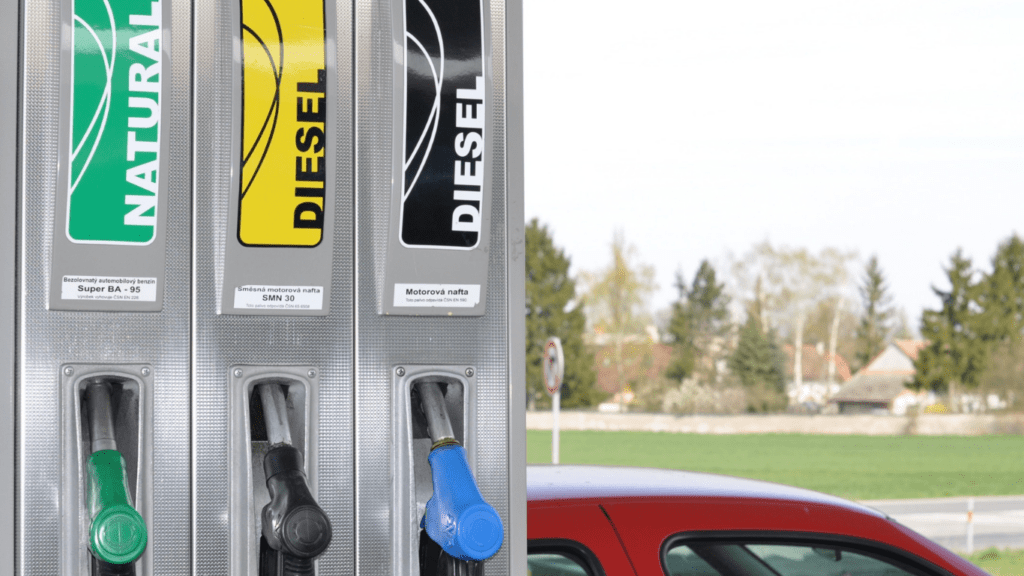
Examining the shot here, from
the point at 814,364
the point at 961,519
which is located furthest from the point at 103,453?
the point at 814,364

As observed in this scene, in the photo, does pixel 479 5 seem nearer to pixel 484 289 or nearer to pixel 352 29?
pixel 352 29

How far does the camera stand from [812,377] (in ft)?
257

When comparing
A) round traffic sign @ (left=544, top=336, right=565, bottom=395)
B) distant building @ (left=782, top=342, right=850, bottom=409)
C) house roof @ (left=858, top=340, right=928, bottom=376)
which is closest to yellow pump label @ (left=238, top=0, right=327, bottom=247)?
round traffic sign @ (left=544, top=336, right=565, bottom=395)

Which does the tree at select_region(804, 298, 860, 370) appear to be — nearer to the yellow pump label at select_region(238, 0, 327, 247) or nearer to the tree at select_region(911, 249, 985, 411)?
the tree at select_region(911, 249, 985, 411)

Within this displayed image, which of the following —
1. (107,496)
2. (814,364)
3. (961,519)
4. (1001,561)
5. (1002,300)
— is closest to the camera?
(107,496)

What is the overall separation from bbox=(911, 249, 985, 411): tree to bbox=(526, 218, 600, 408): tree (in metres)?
21.2

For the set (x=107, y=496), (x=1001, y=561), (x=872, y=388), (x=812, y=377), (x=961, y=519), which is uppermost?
(x=107, y=496)

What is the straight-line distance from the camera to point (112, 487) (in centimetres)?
143

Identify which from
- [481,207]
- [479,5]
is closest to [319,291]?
[481,207]

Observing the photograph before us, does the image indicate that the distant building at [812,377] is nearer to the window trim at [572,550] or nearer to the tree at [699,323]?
the tree at [699,323]

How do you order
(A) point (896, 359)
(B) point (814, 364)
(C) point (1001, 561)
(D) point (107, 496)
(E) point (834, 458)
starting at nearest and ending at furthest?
1. (D) point (107, 496)
2. (C) point (1001, 561)
3. (E) point (834, 458)
4. (B) point (814, 364)
5. (A) point (896, 359)

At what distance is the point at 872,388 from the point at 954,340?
45.8 ft

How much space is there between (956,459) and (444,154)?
43.5 meters

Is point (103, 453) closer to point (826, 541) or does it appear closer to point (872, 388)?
point (826, 541)
